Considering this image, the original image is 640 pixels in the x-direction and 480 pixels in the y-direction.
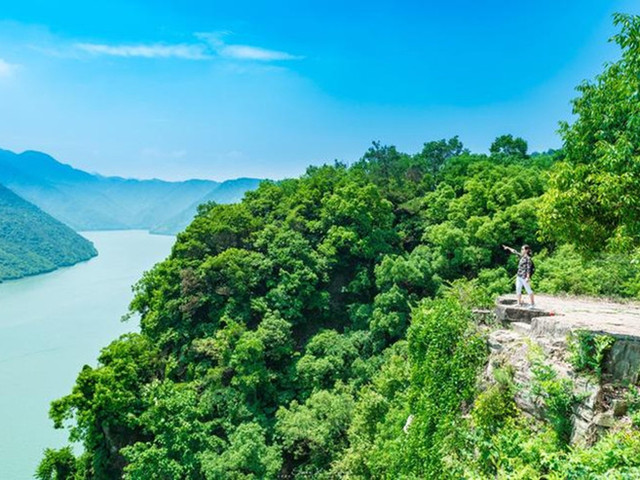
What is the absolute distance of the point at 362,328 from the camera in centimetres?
1722

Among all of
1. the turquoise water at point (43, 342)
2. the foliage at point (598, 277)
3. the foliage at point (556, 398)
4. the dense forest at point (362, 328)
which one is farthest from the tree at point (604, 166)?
the turquoise water at point (43, 342)

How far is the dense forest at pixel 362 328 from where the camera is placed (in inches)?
213

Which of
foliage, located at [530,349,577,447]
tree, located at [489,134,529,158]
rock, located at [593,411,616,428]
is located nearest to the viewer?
rock, located at [593,411,616,428]

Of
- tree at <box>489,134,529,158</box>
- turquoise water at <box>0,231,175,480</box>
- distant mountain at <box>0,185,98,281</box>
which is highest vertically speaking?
tree at <box>489,134,529,158</box>

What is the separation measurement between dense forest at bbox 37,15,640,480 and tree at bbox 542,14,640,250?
25 mm

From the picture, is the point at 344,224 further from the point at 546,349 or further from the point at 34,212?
the point at 34,212

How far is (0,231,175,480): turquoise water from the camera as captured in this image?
20.6 metres

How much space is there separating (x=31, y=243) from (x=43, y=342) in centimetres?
4938

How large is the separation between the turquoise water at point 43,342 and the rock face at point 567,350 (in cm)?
2061

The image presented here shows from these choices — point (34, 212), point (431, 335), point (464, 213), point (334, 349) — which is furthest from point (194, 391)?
point (34, 212)

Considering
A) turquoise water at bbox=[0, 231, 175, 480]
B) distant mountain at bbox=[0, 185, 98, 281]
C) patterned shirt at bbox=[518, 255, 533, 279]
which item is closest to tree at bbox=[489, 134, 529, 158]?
patterned shirt at bbox=[518, 255, 533, 279]

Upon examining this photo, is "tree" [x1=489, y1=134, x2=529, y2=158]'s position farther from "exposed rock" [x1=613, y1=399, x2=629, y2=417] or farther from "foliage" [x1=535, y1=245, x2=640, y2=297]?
"exposed rock" [x1=613, y1=399, x2=629, y2=417]

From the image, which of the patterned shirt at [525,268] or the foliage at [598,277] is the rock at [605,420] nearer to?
the patterned shirt at [525,268]

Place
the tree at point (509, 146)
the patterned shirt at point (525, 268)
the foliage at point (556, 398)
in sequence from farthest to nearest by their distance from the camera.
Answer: the tree at point (509, 146) < the patterned shirt at point (525, 268) < the foliage at point (556, 398)
